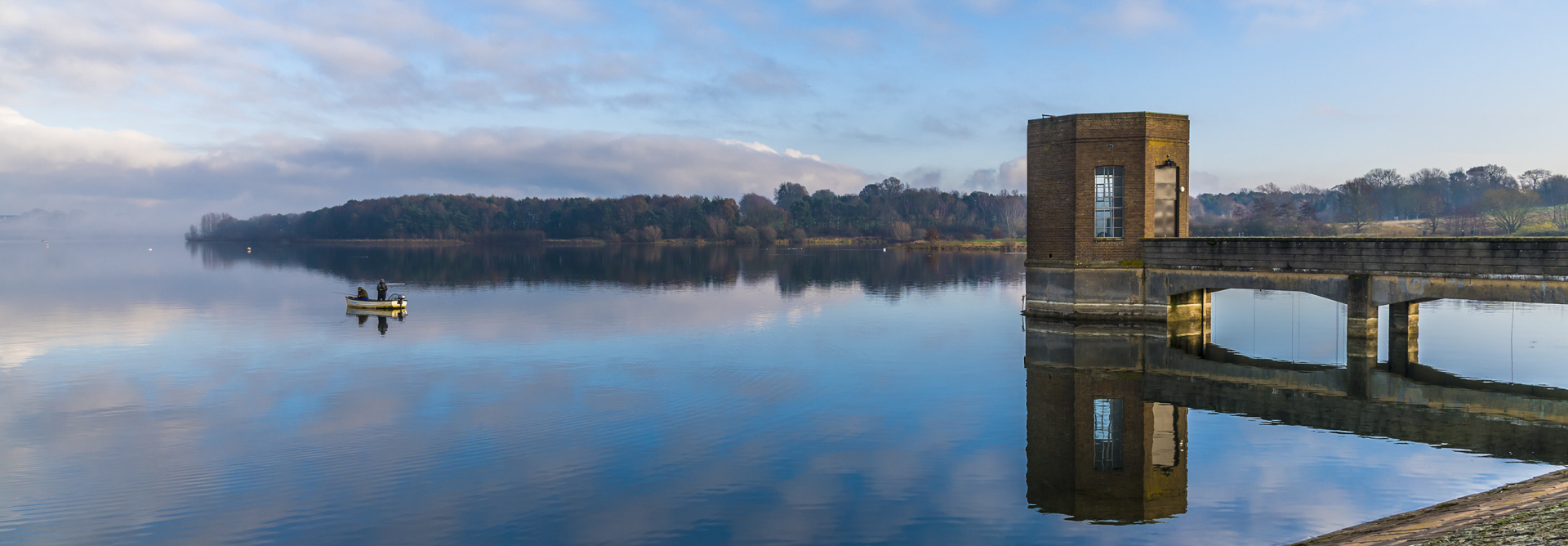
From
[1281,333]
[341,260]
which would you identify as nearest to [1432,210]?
[1281,333]

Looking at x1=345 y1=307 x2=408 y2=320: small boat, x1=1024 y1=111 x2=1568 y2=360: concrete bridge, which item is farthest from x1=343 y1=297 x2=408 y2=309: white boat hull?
x1=1024 y1=111 x2=1568 y2=360: concrete bridge

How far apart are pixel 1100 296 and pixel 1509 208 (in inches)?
6423

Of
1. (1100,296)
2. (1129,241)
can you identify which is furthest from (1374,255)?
(1100,296)

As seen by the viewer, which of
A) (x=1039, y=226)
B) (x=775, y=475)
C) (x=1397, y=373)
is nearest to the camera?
(x=775, y=475)

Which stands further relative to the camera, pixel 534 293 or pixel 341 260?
pixel 341 260

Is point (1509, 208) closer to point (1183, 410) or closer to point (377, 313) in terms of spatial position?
point (1183, 410)

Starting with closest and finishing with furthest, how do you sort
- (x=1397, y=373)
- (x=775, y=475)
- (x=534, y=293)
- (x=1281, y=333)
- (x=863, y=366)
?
1. (x=775, y=475)
2. (x=1397, y=373)
3. (x=863, y=366)
4. (x=1281, y=333)
5. (x=534, y=293)

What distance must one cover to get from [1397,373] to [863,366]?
15284mm

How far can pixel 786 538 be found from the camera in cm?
1291

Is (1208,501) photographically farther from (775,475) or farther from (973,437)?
(775,475)

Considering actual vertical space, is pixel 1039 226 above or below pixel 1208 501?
above

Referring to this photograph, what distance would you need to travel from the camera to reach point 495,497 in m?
14.6

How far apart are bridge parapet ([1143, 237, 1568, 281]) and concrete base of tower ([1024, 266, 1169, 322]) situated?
109 centimetres

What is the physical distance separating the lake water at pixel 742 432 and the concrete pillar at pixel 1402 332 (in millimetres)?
1219
